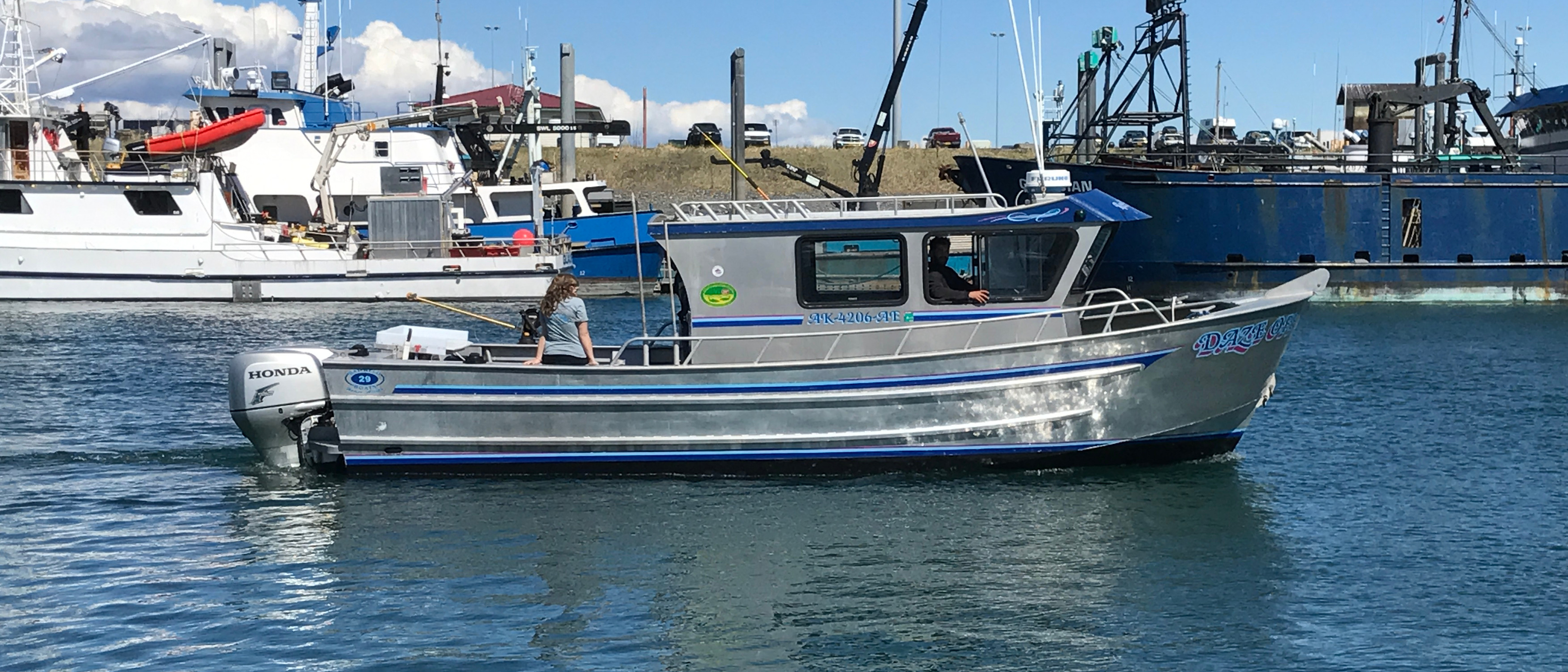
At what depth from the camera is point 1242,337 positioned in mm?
13219

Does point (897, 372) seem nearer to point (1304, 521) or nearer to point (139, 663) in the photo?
point (1304, 521)

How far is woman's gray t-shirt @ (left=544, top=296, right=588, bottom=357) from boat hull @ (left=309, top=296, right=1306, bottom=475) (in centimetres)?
58

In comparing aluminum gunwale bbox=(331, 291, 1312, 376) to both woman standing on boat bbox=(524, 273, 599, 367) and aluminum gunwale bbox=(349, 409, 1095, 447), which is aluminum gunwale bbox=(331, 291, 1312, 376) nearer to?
woman standing on boat bbox=(524, 273, 599, 367)

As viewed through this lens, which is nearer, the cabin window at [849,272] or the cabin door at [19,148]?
the cabin window at [849,272]

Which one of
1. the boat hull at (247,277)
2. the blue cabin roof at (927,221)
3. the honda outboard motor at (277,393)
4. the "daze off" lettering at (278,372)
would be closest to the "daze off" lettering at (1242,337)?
the blue cabin roof at (927,221)

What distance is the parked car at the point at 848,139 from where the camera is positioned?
7500cm

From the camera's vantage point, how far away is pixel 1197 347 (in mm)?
13055

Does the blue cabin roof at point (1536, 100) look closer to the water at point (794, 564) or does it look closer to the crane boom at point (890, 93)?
the crane boom at point (890, 93)

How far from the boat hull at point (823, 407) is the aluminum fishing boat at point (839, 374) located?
0.02 meters

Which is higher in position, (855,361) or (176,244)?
(176,244)

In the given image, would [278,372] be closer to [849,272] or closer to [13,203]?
[849,272]

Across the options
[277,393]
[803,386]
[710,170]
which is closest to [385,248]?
[277,393]

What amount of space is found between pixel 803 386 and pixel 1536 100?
132ft

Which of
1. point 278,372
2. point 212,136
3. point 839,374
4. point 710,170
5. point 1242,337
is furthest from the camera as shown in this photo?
point 710,170
